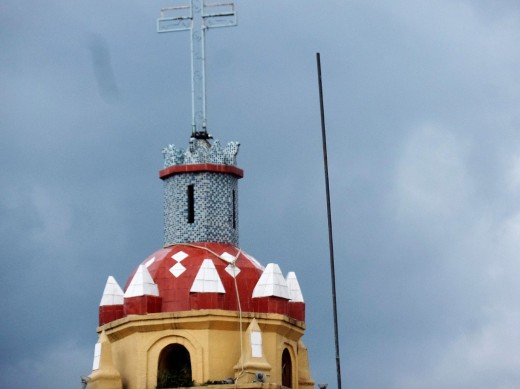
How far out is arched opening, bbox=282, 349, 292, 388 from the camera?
47688 mm

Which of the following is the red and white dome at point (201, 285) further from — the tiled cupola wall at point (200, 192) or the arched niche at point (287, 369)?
the arched niche at point (287, 369)

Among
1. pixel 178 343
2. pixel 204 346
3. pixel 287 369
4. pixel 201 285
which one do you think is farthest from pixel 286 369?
pixel 201 285

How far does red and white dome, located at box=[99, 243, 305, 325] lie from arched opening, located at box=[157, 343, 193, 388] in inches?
48.9

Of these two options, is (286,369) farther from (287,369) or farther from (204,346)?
(204,346)

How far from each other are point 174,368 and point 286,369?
3.52m

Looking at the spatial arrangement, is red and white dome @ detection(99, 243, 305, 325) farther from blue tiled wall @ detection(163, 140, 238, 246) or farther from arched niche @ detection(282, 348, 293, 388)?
arched niche @ detection(282, 348, 293, 388)

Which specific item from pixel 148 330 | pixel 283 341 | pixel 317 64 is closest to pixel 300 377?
pixel 283 341

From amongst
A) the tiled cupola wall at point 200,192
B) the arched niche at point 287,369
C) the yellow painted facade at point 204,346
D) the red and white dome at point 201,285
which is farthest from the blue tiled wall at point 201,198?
the arched niche at point 287,369

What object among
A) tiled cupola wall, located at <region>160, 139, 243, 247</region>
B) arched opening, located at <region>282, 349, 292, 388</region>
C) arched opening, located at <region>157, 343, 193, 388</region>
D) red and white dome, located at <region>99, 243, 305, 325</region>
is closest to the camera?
arched opening, located at <region>157, 343, 193, 388</region>

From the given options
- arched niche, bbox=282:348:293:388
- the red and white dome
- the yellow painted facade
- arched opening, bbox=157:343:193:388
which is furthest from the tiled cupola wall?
arched niche, bbox=282:348:293:388

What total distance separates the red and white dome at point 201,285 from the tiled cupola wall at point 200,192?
48cm

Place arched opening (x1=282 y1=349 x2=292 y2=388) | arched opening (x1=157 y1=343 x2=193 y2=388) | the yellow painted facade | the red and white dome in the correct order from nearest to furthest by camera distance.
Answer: the yellow painted facade → arched opening (x1=157 y1=343 x2=193 y2=388) → the red and white dome → arched opening (x1=282 y1=349 x2=292 y2=388)

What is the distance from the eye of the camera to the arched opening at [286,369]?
47688 mm

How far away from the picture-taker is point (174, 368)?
1832 inches
